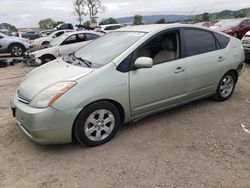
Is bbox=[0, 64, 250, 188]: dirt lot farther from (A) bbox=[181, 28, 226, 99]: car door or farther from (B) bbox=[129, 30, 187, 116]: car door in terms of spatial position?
(A) bbox=[181, 28, 226, 99]: car door

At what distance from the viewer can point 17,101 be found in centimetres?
384

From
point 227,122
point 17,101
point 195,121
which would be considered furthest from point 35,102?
point 227,122

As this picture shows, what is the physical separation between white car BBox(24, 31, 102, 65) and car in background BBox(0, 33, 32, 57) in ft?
10.9

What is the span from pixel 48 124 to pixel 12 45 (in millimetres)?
11835

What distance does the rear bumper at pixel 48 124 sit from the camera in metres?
3.35

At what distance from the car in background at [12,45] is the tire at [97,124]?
11.7m

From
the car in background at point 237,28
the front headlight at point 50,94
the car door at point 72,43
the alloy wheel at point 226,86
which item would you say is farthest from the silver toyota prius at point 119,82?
the car in background at point 237,28

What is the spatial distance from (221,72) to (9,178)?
3.80m

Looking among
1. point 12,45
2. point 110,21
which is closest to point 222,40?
point 12,45

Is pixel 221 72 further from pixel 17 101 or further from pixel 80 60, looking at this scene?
pixel 17 101

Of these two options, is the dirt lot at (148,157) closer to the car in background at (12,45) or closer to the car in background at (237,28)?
the car in background at (12,45)

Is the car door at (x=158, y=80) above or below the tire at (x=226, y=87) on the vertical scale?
above

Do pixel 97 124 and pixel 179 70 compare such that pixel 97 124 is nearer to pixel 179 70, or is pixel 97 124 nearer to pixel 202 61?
pixel 179 70

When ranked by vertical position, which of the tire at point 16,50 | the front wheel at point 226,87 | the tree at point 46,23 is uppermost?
the front wheel at point 226,87
